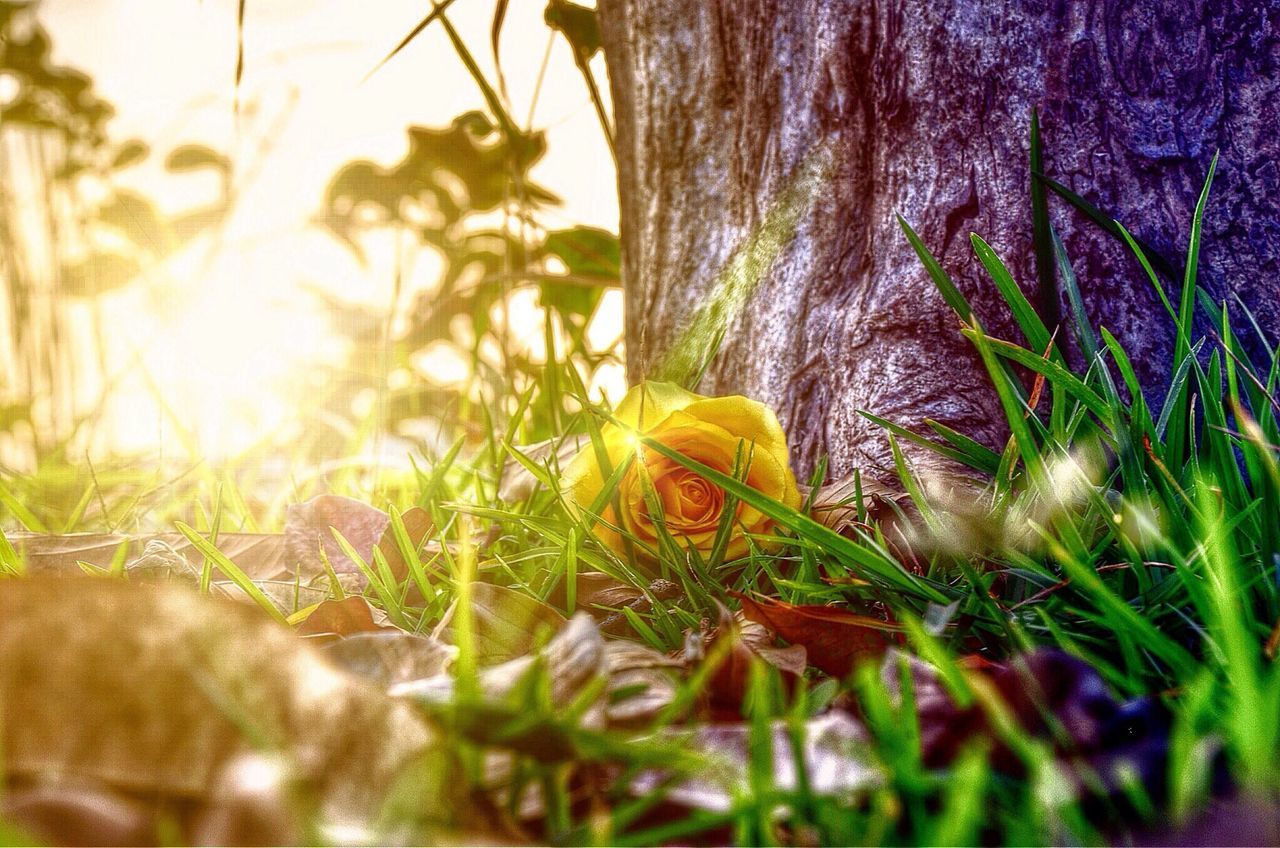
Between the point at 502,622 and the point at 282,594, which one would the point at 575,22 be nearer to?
the point at 282,594

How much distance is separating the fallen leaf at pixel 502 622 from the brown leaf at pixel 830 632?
222mm

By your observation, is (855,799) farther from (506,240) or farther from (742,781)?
(506,240)

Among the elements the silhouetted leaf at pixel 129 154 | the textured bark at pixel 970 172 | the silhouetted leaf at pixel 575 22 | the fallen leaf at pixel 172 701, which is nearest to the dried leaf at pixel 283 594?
the fallen leaf at pixel 172 701

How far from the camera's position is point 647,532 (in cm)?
111

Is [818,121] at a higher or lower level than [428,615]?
higher

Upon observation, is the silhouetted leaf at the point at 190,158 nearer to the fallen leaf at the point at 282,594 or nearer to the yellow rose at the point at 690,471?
the fallen leaf at the point at 282,594

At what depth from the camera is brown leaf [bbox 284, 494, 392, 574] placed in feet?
4.40

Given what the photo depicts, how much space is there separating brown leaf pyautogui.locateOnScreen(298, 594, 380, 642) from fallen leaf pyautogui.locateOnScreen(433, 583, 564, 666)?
115 mm

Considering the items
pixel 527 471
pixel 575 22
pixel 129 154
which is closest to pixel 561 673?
pixel 527 471

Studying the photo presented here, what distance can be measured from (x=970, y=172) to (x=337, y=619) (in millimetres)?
1030

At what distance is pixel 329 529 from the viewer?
138 cm

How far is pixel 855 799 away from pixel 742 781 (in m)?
0.07

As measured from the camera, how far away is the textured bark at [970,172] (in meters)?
1.21

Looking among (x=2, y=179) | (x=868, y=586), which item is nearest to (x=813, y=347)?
(x=868, y=586)
